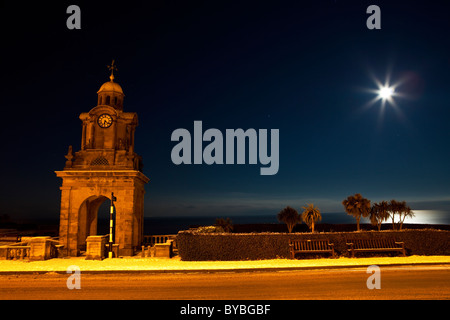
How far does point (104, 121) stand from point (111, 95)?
7.97 ft

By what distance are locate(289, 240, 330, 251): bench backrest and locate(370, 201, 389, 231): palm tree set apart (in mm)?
17315

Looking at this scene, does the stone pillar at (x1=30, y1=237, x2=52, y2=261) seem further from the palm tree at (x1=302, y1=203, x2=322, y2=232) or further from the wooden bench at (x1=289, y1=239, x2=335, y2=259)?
the palm tree at (x1=302, y1=203, x2=322, y2=232)

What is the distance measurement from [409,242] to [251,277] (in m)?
11.2

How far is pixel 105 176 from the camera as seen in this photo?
22031mm

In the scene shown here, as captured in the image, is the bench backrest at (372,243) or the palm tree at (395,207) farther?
the palm tree at (395,207)

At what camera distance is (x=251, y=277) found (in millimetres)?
12789

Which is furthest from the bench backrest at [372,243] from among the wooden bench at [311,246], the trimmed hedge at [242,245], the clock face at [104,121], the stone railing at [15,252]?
the stone railing at [15,252]

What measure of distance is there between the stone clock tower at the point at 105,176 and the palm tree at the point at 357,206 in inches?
827

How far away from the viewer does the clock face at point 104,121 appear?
23.8m

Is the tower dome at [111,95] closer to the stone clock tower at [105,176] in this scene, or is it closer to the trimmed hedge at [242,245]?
the stone clock tower at [105,176]

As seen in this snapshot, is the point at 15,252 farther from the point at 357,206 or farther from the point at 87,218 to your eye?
the point at 357,206

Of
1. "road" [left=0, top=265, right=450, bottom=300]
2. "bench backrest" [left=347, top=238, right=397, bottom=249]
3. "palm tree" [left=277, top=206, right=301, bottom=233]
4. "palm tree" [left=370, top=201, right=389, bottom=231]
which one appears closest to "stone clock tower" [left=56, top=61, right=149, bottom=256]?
"road" [left=0, top=265, right=450, bottom=300]

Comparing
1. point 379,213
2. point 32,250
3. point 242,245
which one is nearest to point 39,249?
point 32,250
